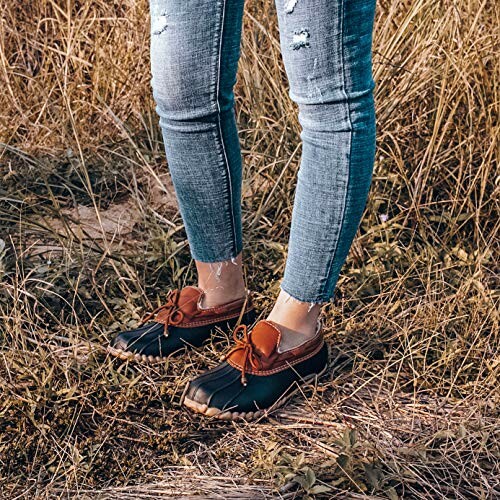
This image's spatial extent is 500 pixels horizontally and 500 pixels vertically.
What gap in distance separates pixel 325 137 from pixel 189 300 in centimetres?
52

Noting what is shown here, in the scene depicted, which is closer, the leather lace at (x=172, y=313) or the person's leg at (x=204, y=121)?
the person's leg at (x=204, y=121)

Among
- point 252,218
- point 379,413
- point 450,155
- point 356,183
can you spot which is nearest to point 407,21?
point 450,155

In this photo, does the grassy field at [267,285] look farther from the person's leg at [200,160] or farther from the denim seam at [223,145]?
the denim seam at [223,145]

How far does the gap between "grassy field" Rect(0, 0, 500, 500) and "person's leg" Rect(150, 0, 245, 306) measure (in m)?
0.21

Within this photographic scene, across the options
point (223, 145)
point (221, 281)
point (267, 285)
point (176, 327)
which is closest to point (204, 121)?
point (223, 145)

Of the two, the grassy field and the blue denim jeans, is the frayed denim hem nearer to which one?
the blue denim jeans

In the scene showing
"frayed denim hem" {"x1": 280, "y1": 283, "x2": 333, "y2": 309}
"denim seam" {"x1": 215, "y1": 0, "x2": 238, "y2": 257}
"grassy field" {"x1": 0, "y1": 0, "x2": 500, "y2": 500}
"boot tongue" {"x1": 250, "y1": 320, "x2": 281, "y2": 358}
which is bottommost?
"grassy field" {"x1": 0, "y1": 0, "x2": 500, "y2": 500}

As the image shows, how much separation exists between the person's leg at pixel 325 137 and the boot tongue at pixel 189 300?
0.21 m

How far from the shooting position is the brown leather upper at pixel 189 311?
1.74 metres

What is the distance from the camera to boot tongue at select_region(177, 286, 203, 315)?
175cm

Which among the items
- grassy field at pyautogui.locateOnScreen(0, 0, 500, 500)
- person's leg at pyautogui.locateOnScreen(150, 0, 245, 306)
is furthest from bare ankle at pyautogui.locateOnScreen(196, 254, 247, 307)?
grassy field at pyautogui.locateOnScreen(0, 0, 500, 500)

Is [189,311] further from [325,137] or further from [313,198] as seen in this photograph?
[325,137]

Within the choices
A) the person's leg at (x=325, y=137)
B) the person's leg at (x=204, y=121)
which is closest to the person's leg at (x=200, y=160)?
the person's leg at (x=204, y=121)

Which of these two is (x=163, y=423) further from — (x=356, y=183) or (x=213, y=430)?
(x=356, y=183)
